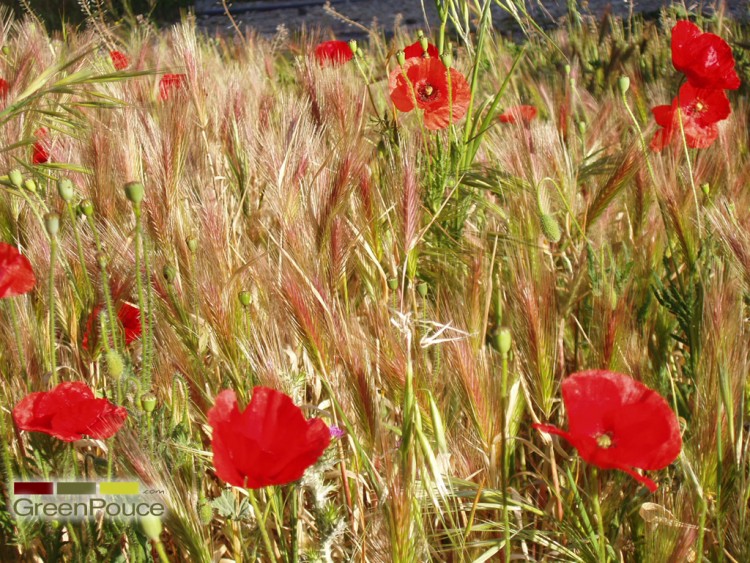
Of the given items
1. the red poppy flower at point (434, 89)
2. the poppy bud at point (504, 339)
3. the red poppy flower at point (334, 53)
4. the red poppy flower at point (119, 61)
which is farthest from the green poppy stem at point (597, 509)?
the red poppy flower at point (119, 61)

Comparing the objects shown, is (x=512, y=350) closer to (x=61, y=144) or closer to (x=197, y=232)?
(x=197, y=232)

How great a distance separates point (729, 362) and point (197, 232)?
646mm

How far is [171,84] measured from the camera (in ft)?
4.87

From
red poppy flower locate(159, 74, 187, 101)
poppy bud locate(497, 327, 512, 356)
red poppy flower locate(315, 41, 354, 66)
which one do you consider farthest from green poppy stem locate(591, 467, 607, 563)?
red poppy flower locate(315, 41, 354, 66)

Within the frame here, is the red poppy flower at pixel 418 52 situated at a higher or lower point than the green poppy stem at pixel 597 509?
higher

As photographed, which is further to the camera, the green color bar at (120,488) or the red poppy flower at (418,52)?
the red poppy flower at (418,52)

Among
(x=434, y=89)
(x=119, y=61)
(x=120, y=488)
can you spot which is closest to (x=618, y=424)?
(x=120, y=488)

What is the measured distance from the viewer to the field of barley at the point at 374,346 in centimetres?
69

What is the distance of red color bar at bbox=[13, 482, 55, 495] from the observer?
765 millimetres

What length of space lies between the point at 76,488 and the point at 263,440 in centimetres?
25

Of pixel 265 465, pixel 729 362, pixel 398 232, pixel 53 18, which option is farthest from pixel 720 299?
pixel 53 18

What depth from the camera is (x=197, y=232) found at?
1037mm

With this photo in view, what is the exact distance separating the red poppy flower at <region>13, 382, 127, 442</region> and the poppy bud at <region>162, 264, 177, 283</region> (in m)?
0.19

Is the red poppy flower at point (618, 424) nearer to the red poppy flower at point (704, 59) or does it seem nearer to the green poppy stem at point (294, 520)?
the green poppy stem at point (294, 520)
